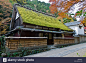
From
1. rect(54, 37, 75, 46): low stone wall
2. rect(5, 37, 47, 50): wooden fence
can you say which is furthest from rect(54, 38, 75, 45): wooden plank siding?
rect(5, 37, 47, 50): wooden fence

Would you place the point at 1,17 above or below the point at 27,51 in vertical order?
above

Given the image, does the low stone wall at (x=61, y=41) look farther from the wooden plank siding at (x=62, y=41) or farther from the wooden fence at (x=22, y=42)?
the wooden fence at (x=22, y=42)

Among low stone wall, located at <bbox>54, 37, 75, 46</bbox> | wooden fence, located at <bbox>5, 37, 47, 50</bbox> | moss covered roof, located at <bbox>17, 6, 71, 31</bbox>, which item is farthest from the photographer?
low stone wall, located at <bbox>54, 37, 75, 46</bbox>

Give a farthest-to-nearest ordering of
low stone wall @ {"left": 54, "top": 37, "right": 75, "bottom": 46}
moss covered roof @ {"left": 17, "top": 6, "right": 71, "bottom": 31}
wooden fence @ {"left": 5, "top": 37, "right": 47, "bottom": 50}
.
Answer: low stone wall @ {"left": 54, "top": 37, "right": 75, "bottom": 46}, moss covered roof @ {"left": 17, "top": 6, "right": 71, "bottom": 31}, wooden fence @ {"left": 5, "top": 37, "right": 47, "bottom": 50}

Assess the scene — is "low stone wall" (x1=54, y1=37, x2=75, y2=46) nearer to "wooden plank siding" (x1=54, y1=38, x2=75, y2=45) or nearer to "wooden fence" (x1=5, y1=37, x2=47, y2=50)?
"wooden plank siding" (x1=54, y1=38, x2=75, y2=45)

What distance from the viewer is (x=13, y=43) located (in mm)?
5793

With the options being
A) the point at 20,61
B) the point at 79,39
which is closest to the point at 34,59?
the point at 20,61

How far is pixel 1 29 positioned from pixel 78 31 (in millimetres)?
20680

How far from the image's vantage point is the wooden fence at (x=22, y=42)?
223 inches

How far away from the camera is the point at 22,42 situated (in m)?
6.20

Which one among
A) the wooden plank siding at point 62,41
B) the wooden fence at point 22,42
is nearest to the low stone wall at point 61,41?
the wooden plank siding at point 62,41

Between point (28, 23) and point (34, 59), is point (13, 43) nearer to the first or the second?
point (28, 23)

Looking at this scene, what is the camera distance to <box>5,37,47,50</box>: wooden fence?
18.6 feet

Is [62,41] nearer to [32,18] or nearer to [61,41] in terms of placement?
[61,41]
